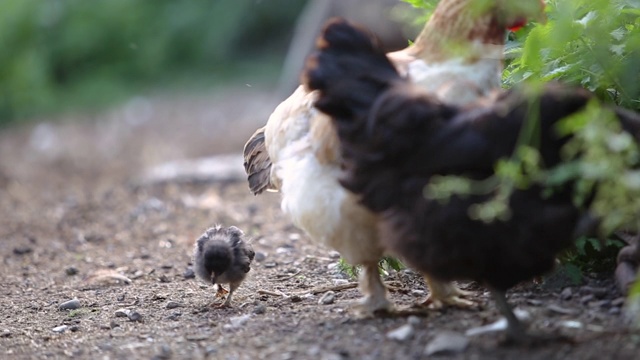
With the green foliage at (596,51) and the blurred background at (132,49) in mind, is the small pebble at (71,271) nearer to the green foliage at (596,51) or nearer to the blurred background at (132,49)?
the green foliage at (596,51)

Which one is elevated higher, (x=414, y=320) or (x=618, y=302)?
(x=414, y=320)

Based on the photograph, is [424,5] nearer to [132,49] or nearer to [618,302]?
[618,302]

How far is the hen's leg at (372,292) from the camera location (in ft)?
12.7

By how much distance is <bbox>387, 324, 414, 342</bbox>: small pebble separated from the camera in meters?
3.46

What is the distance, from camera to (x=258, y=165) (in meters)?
4.56

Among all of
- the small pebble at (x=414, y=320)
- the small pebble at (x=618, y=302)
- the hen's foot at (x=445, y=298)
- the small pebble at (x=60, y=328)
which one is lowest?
the small pebble at (x=618, y=302)

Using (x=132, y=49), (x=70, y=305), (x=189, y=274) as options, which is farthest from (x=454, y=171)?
(x=132, y=49)

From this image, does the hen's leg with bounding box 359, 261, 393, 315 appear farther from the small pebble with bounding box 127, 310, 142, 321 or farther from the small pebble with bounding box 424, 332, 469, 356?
the small pebble with bounding box 127, 310, 142, 321

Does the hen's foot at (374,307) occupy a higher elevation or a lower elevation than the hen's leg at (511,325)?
higher

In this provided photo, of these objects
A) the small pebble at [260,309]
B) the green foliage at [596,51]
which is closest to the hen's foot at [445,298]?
the small pebble at [260,309]

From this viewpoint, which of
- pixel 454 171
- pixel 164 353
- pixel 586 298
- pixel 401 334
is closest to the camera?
pixel 454 171

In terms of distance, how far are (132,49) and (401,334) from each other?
12.0 m

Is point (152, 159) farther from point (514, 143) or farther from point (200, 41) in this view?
point (514, 143)

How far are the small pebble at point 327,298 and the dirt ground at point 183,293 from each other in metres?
0.02
